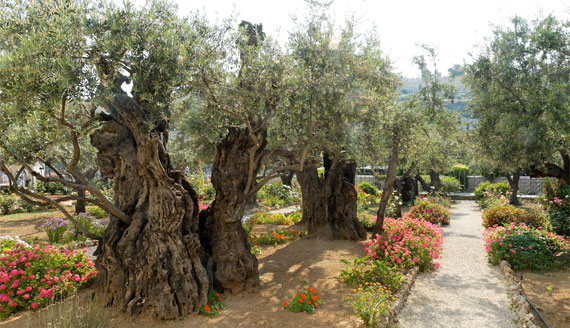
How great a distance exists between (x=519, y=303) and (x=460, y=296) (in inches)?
45.9

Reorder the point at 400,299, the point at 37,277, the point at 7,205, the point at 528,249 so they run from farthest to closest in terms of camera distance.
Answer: the point at 7,205
the point at 528,249
the point at 400,299
the point at 37,277

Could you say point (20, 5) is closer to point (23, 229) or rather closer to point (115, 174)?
point (115, 174)

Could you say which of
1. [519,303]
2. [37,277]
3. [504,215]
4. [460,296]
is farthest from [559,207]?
[37,277]

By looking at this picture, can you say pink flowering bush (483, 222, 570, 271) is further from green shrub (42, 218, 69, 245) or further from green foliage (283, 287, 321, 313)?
green shrub (42, 218, 69, 245)

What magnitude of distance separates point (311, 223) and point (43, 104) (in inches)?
375

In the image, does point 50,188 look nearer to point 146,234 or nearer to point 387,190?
point 146,234

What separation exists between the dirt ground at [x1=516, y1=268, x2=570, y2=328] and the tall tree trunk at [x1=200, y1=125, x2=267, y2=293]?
17.7 ft

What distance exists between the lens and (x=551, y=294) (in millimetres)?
7262

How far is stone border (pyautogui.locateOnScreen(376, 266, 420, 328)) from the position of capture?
5621 millimetres

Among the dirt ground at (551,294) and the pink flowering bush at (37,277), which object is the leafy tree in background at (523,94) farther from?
the pink flowering bush at (37,277)

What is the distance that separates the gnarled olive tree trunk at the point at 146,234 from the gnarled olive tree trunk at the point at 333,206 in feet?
21.8

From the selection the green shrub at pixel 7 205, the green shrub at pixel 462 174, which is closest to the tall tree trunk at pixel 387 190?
the green shrub at pixel 7 205

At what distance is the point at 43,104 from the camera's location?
4957 millimetres

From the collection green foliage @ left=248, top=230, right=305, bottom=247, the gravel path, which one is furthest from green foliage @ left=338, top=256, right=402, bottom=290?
green foliage @ left=248, top=230, right=305, bottom=247
